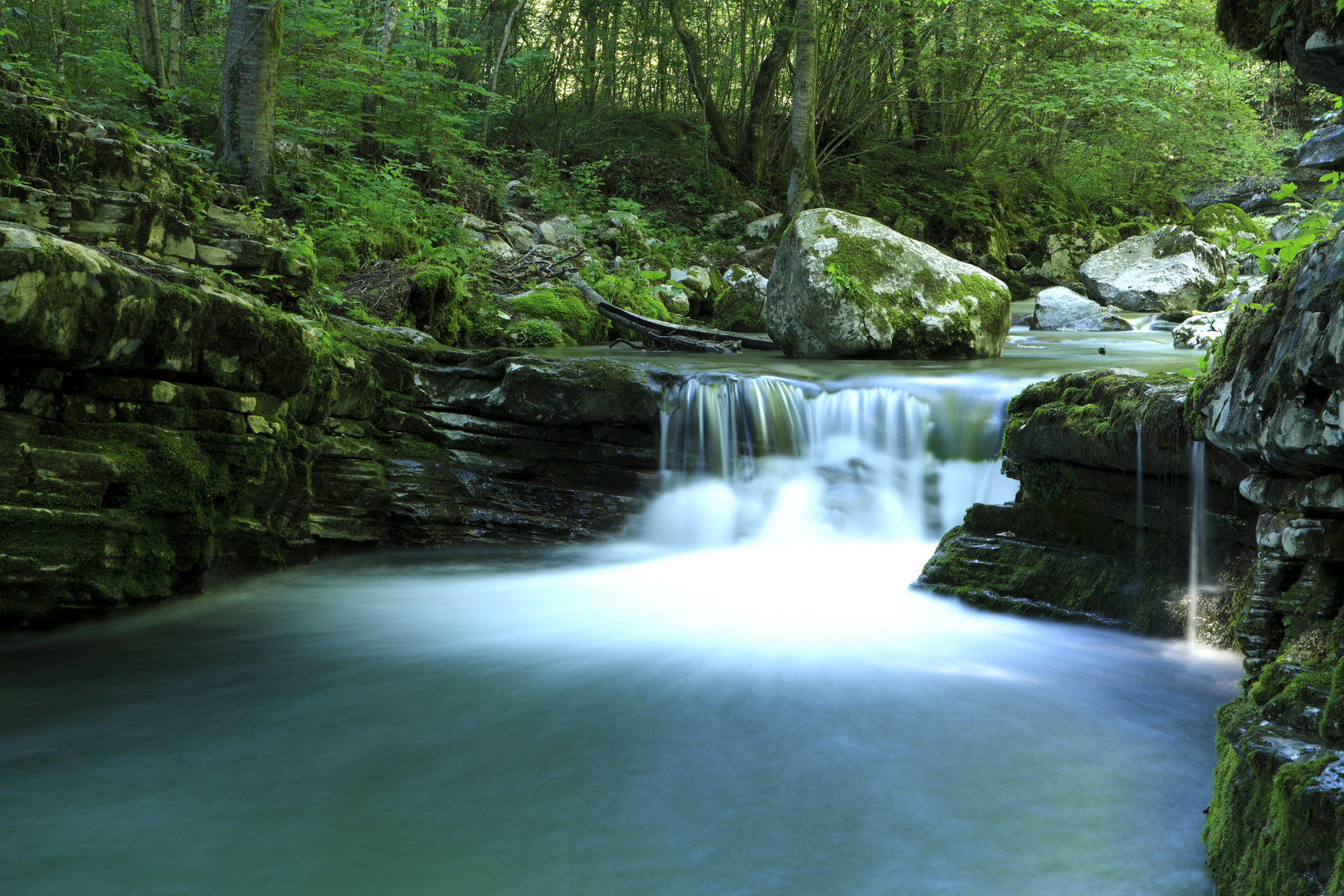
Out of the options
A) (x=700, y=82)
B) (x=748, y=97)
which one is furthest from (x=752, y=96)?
(x=748, y=97)

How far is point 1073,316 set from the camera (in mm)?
13734

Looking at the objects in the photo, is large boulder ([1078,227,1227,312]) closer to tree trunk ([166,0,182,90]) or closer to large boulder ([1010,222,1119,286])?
large boulder ([1010,222,1119,286])

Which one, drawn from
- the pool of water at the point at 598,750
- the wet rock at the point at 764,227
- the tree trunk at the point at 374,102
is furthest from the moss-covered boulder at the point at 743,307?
the pool of water at the point at 598,750

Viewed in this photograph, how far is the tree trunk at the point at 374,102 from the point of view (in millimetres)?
13391

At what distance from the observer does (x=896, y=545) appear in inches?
277

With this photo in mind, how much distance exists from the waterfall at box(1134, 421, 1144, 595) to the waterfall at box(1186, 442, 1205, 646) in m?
0.27

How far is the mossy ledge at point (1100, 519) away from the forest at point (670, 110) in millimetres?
6444

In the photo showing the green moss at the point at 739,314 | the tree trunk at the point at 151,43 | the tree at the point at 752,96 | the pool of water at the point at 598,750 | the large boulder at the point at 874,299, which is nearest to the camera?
the pool of water at the point at 598,750

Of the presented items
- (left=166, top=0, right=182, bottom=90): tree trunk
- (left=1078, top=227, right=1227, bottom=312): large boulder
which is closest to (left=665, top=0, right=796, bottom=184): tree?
(left=1078, top=227, right=1227, bottom=312): large boulder

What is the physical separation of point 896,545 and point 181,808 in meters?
5.33

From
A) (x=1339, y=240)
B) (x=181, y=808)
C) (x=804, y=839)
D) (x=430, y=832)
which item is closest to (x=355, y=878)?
(x=430, y=832)

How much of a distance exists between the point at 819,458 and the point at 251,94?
706cm

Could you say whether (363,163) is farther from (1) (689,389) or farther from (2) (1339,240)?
(2) (1339,240)

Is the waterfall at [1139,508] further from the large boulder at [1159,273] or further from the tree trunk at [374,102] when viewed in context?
the tree trunk at [374,102]
